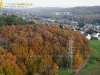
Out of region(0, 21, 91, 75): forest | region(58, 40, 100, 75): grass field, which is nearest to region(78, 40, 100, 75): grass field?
region(58, 40, 100, 75): grass field

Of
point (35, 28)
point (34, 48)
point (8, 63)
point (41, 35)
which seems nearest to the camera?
point (8, 63)

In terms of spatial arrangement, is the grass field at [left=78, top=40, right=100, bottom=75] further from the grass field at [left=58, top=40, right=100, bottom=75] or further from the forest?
the forest

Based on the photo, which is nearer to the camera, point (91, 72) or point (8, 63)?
point (8, 63)

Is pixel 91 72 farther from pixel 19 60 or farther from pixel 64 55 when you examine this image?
pixel 19 60

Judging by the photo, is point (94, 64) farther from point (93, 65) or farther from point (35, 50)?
point (35, 50)

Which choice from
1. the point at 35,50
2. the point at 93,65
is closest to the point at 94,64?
the point at 93,65

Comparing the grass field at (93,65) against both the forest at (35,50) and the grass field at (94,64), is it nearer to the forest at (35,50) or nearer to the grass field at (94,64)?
the grass field at (94,64)

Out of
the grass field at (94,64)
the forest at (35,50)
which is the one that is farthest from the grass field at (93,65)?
the forest at (35,50)

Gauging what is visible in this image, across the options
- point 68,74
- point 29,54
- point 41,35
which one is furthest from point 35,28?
point 68,74

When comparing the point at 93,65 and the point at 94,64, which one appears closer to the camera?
the point at 93,65
